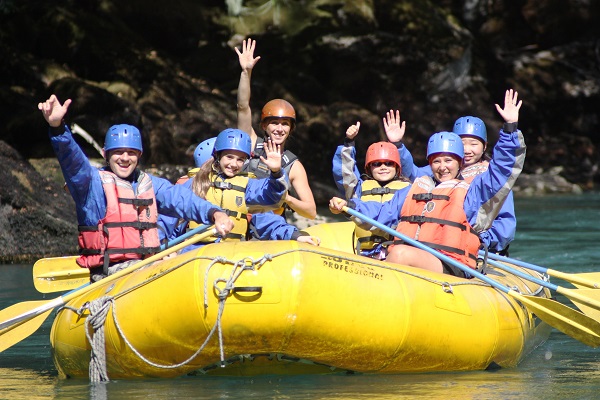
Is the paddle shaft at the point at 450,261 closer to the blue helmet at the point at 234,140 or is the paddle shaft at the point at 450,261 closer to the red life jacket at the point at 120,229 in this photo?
the blue helmet at the point at 234,140

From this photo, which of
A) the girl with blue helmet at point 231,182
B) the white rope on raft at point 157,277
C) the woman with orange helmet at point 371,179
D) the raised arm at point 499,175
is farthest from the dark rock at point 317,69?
the white rope on raft at point 157,277

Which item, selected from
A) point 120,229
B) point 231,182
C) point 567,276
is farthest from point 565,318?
point 120,229

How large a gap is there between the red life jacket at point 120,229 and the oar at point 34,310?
22 cm

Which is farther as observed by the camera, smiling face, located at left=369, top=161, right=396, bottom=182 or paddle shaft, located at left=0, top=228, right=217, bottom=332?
smiling face, located at left=369, top=161, right=396, bottom=182

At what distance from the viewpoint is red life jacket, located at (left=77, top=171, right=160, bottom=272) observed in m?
5.52

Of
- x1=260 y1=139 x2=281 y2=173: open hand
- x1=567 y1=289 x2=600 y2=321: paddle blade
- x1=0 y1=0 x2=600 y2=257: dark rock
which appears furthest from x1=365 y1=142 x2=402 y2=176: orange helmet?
x1=0 y1=0 x2=600 y2=257: dark rock

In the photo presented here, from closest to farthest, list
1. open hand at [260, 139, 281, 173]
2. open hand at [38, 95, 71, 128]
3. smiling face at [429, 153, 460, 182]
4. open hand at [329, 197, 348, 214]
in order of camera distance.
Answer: open hand at [38, 95, 71, 128] < open hand at [260, 139, 281, 173] < open hand at [329, 197, 348, 214] < smiling face at [429, 153, 460, 182]

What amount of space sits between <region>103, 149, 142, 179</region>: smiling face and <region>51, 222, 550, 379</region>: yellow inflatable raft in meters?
0.71

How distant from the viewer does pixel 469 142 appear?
7211mm

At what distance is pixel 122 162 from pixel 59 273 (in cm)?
99

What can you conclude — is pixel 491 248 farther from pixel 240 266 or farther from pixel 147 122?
pixel 147 122

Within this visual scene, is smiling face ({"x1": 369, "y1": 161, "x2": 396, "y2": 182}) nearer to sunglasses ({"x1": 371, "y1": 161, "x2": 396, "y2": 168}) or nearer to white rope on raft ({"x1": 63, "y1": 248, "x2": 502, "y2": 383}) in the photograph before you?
sunglasses ({"x1": 371, "y1": 161, "x2": 396, "y2": 168})

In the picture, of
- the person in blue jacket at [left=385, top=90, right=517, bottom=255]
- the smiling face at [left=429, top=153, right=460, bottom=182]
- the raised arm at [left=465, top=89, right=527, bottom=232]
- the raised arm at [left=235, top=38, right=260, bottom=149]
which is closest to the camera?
the raised arm at [left=465, top=89, right=527, bottom=232]

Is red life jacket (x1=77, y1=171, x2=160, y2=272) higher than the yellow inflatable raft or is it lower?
higher
